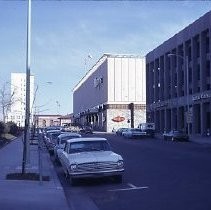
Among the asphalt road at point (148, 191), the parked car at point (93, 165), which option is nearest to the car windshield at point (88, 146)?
the parked car at point (93, 165)

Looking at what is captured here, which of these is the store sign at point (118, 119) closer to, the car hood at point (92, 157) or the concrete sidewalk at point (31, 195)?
the concrete sidewalk at point (31, 195)

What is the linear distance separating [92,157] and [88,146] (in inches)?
61.3

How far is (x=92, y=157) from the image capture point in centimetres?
1691

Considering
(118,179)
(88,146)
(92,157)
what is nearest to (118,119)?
(88,146)

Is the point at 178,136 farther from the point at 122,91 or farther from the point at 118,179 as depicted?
the point at 122,91

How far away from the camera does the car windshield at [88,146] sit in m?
18.3

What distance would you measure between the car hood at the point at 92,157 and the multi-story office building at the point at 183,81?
45650 mm

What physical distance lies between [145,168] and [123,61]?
3948 inches

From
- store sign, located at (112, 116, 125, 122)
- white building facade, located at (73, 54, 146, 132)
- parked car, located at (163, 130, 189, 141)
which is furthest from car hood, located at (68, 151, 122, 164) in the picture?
store sign, located at (112, 116, 125, 122)

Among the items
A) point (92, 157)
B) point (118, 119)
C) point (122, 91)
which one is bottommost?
point (92, 157)

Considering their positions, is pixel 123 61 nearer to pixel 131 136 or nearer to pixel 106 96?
pixel 106 96

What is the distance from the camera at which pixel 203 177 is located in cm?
1781

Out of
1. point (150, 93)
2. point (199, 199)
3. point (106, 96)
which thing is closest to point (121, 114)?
point (106, 96)

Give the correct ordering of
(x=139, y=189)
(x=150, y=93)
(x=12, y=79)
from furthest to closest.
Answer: (x=150, y=93) → (x=12, y=79) → (x=139, y=189)
